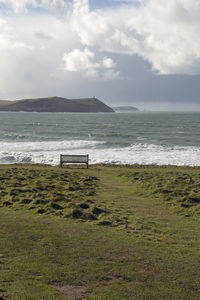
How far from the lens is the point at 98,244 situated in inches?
353

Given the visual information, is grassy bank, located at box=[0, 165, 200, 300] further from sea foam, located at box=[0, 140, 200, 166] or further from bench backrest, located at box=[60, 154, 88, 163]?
sea foam, located at box=[0, 140, 200, 166]

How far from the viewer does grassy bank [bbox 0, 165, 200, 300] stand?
6465mm

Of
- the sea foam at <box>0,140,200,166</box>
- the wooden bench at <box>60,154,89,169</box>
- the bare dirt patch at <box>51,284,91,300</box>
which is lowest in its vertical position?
the sea foam at <box>0,140,200,166</box>

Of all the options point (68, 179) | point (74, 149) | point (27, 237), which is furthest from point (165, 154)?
point (27, 237)

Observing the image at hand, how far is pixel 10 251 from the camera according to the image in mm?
8188

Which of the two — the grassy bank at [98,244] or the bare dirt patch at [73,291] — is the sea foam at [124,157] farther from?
the bare dirt patch at [73,291]

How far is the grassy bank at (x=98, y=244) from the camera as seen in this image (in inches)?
255

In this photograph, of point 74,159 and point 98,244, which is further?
point 74,159

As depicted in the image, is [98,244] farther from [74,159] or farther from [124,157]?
[124,157]

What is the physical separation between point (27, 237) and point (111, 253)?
2822 millimetres

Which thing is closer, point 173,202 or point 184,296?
point 184,296

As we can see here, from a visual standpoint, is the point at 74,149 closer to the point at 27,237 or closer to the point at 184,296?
the point at 27,237

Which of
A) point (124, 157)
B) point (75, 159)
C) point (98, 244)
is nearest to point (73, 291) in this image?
point (98, 244)

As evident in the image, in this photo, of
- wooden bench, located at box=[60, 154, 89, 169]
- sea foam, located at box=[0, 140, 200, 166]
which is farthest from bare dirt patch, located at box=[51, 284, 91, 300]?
sea foam, located at box=[0, 140, 200, 166]
